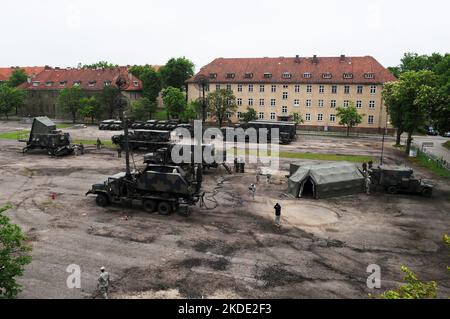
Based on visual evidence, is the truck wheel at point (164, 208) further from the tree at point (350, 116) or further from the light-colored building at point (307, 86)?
the tree at point (350, 116)

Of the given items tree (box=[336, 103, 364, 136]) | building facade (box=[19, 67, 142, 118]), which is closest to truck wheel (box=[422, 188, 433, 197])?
tree (box=[336, 103, 364, 136])

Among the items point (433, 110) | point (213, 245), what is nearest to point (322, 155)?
point (433, 110)

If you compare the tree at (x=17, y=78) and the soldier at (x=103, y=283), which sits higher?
the tree at (x=17, y=78)

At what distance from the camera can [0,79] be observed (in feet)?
326

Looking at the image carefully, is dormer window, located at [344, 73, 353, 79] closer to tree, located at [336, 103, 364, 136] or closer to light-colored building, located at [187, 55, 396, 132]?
light-colored building, located at [187, 55, 396, 132]

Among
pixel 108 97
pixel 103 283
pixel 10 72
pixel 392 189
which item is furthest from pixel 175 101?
pixel 10 72

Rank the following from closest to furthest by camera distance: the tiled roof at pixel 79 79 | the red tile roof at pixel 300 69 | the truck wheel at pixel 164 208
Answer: the truck wheel at pixel 164 208 < the red tile roof at pixel 300 69 < the tiled roof at pixel 79 79

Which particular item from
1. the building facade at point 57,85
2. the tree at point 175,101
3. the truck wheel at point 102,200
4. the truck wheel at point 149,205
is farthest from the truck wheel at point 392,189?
the building facade at point 57,85

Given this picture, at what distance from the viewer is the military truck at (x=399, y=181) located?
2900 cm

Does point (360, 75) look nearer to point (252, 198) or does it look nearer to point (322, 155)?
point (322, 155)

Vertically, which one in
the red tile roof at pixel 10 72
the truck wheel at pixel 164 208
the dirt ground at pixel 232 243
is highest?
the red tile roof at pixel 10 72

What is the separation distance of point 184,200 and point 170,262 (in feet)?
21.4

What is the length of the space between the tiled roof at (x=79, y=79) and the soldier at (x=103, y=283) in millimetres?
70023

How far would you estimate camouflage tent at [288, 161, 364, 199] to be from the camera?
2796cm
